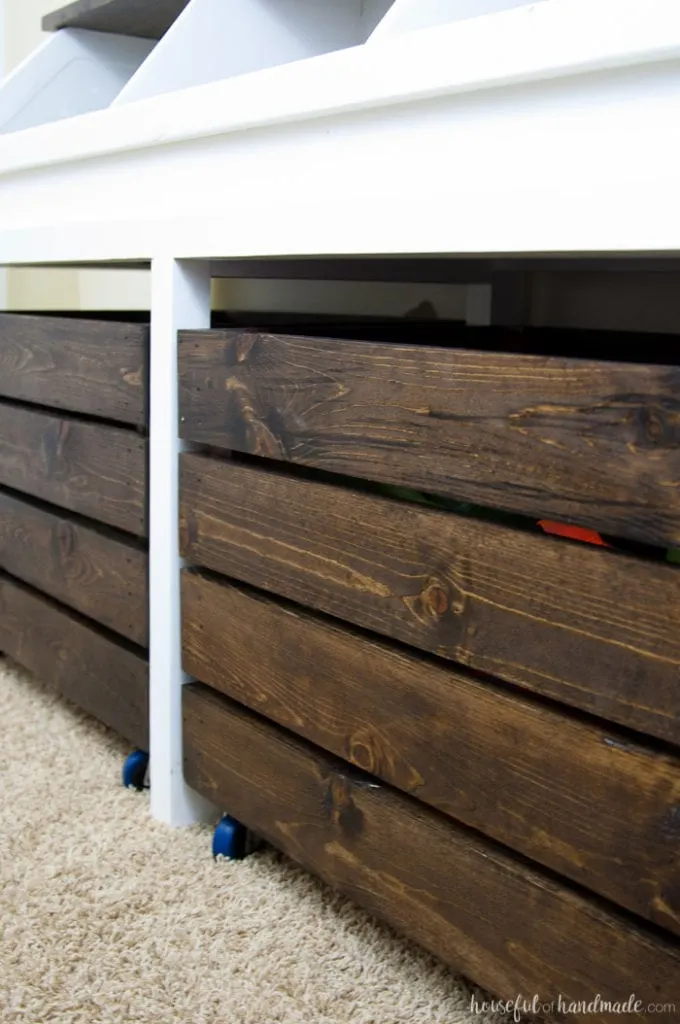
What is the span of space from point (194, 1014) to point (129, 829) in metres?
0.33

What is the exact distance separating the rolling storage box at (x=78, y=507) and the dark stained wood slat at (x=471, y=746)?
21 centimetres

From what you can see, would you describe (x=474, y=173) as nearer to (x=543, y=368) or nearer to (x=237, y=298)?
(x=543, y=368)

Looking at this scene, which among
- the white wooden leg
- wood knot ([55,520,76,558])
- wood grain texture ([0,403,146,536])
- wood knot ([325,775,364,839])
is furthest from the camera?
wood knot ([55,520,76,558])

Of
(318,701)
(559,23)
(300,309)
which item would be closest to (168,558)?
(318,701)

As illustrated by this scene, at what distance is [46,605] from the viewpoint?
4.66 feet

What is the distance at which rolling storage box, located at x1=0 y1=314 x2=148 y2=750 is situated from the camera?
1185mm

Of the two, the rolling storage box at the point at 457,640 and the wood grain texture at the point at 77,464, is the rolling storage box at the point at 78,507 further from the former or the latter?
the rolling storage box at the point at 457,640

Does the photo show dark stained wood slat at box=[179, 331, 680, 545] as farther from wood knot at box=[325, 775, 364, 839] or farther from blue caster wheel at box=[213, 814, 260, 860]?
blue caster wheel at box=[213, 814, 260, 860]

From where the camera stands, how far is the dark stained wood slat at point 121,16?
148 centimetres

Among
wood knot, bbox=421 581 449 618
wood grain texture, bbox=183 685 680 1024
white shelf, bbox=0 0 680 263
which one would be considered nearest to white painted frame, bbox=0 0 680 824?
white shelf, bbox=0 0 680 263

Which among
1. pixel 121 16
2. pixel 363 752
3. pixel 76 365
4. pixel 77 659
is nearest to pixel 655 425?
pixel 363 752

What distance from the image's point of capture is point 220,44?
120 centimetres

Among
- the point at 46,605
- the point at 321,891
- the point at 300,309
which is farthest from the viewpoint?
the point at 300,309

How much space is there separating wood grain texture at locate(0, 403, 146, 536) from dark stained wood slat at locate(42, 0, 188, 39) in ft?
1.98
